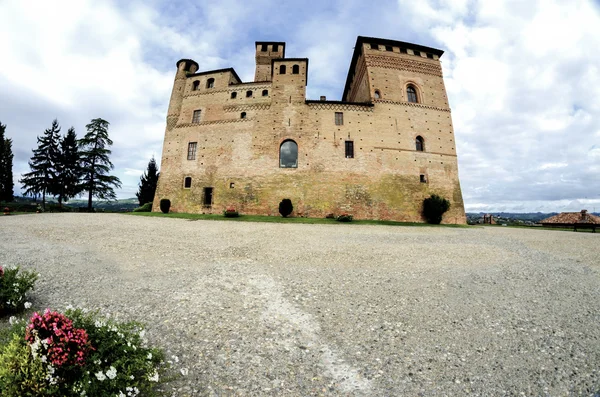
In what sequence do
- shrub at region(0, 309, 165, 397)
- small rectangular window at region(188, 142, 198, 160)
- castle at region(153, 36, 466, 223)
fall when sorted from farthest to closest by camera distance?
small rectangular window at region(188, 142, 198, 160) < castle at region(153, 36, 466, 223) < shrub at region(0, 309, 165, 397)

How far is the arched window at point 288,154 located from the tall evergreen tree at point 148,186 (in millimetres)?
27324

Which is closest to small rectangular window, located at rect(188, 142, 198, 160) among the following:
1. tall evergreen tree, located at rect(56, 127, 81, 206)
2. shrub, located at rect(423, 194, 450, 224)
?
tall evergreen tree, located at rect(56, 127, 81, 206)

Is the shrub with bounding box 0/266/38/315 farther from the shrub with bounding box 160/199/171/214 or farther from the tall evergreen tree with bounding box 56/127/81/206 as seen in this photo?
the tall evergreen tree with bounding box 56/127/81/206

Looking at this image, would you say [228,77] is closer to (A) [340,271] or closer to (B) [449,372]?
(A) [340,271]

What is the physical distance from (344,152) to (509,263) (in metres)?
18.1

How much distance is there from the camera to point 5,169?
33188 millimetres

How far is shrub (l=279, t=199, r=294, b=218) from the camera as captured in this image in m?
22.3

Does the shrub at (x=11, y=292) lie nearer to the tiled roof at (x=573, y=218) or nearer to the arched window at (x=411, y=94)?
the arched window at (x=411, y=94)

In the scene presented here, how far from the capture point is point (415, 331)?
3920mm

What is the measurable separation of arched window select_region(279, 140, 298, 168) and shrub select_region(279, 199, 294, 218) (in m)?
4.09

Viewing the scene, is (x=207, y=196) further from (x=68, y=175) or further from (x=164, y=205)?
(x=68, y=175)

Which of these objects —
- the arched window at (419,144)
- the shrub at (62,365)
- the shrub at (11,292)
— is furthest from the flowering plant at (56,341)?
the arched window at (419,144)

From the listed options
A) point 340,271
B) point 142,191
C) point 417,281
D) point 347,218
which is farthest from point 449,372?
point 142,191

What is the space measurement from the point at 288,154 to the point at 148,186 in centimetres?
2905
